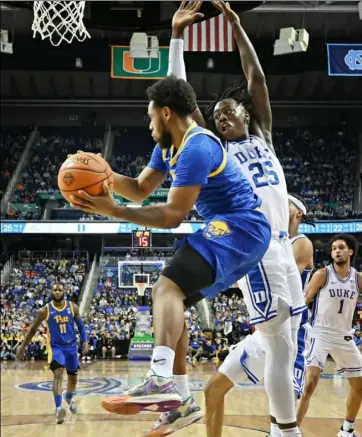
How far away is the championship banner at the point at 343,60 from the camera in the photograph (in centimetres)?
1465

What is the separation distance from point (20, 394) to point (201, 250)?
8.54m

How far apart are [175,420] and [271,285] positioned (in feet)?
3.67

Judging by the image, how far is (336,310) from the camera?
20.1 feet

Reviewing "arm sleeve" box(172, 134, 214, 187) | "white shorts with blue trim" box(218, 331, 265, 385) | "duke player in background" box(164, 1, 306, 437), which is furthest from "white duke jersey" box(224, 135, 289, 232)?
"arm sleeve" box(172, 134, 214, 187)

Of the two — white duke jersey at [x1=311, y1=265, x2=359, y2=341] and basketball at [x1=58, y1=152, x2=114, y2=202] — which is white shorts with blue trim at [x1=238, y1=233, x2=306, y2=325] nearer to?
basketball at [x1=58, y1=152, x2=114, y2=202]

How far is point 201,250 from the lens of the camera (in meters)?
3.13

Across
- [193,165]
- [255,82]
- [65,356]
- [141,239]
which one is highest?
[255,82]

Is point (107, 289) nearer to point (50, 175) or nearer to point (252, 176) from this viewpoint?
point (50, 175)

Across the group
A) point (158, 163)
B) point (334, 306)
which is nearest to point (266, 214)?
point (158, 163)

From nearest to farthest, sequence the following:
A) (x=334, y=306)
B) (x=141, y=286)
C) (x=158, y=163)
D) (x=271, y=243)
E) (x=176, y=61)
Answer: (x=158, y=163), (x=271, y=243), (x=176, y=61), (x=334, y=306), (x=141, y=286)

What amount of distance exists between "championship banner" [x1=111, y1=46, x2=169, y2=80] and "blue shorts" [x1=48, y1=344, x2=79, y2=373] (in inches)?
426

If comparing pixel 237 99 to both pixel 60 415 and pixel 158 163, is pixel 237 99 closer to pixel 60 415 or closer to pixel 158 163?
pixel 158 163

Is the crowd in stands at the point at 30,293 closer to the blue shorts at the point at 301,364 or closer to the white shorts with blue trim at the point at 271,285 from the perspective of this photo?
the blue shorts at the point at 301,364

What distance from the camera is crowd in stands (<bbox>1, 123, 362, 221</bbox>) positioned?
28.7 m
